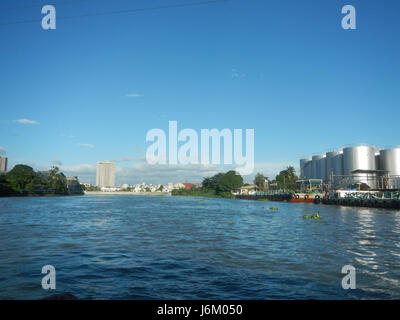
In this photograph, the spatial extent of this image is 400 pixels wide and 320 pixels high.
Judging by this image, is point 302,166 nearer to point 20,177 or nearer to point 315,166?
point 315,166

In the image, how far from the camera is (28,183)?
134 meters

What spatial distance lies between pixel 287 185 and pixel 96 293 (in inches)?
5512

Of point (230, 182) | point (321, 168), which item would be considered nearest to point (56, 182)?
point (230, 182)

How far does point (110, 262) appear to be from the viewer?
580 inches

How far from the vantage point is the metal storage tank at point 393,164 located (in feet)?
281

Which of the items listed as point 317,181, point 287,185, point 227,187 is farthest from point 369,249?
point 227,187

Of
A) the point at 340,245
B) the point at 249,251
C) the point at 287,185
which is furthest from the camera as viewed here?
the point at 287,185

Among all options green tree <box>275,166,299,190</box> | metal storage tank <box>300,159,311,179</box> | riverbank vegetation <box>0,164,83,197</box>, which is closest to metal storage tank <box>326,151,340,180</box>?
metal storage tank <box>300,159,311,179</box>

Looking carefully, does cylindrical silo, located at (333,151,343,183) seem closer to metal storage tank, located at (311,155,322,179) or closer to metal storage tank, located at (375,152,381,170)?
metal storage tank, located at (375,152,381,170)

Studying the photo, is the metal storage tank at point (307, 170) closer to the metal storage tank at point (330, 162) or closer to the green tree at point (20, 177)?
the metal storage tank at point (330, 162)

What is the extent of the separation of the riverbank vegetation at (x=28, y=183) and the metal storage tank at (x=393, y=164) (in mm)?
137318

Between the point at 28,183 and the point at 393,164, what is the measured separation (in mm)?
142427
